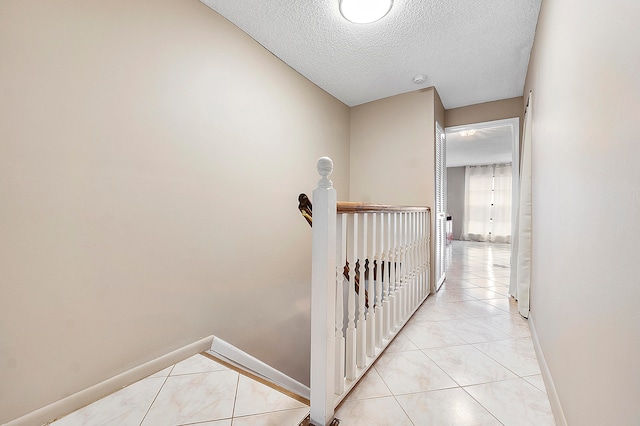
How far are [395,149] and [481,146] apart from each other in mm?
3635

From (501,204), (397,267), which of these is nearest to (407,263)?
(397,267)

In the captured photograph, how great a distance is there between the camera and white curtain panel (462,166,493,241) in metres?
7.71

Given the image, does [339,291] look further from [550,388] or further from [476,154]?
[476,154]

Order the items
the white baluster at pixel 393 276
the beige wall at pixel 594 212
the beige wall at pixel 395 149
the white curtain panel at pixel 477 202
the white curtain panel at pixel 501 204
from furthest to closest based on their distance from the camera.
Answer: the white curtain panel at pixel 477 202
the white curtain panel at pixel 501 204
the beige wall at pixel 395 149
the white baluster at pixel 393 276
the beige wall at pixel 594 212

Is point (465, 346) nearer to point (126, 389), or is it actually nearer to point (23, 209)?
point (126, 389)

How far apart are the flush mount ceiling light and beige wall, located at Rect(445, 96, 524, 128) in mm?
2154

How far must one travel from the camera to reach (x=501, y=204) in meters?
7.48

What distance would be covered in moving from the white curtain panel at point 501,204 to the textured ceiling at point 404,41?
18.1 ft

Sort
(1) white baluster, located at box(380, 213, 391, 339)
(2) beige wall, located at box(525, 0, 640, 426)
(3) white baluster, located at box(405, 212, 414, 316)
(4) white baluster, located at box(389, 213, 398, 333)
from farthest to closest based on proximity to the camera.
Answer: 1. (3) white baluster, located at box(405, 212, 414, 316)
2. (4) white baluster, located at box(389, 213, 398, 333)
3. (1) white baluster, located at box(380, 213, 391, 339)
4. (2) beige wall, located at box(525, 0, 640, 426)

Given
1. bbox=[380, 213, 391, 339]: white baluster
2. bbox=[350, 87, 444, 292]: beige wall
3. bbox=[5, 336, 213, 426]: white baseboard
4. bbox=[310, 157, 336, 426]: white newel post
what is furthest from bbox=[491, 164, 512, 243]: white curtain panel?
bbox=[5, 336, 213, 426]: white baseboard

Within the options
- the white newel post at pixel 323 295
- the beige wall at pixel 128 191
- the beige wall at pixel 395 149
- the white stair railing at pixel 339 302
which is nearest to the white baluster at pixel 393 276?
the white stair railing at pixel 339 302

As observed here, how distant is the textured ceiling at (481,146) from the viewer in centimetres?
461

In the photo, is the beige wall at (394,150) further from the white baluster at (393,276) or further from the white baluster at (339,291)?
the white baluster at (339,291)

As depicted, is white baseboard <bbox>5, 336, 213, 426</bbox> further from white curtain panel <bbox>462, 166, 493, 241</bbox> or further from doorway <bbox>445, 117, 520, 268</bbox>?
white curtain panel <bbox>462, 166, 493, 241</bbox>
